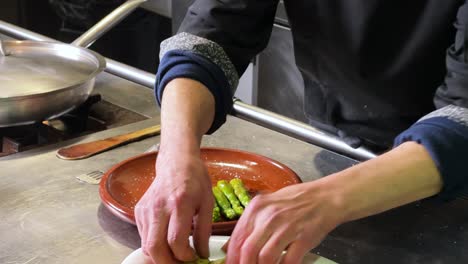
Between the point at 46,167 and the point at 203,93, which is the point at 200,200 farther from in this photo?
the point at 46,167

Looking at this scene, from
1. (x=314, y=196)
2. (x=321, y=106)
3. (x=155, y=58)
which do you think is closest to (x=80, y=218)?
(x=314, y=196)

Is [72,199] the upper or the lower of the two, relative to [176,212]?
lower

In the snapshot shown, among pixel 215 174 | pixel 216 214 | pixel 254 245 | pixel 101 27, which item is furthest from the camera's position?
pixel 101 27

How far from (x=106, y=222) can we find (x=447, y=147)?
516 mm

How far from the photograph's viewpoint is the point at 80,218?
1142mm

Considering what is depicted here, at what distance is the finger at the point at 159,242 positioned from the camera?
2.93 feet

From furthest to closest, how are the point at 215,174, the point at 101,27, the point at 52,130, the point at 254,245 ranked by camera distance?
the point at 101,27
the point at 52,130
the point at 215,174
the point at 254,245

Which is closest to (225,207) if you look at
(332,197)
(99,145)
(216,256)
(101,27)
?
(216,256)

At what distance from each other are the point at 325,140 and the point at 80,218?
502 mm

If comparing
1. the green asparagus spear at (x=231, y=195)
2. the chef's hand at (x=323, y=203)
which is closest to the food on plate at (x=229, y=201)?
the green asparagus spear at (x=231, y=195)

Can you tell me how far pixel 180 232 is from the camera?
895mm

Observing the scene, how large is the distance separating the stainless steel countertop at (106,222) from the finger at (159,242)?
0.50 ft

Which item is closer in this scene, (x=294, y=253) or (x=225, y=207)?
(x=294, y=253)

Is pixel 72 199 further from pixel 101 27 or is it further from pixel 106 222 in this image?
pixel 101 27
